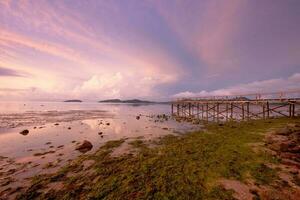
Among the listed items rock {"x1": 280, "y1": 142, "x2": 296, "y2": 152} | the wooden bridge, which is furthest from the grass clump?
the wooden bridge

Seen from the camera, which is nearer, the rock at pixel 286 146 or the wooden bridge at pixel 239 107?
the rock at pixel 286 146

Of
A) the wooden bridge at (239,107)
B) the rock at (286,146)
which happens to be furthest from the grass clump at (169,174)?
the wooden bridge at (239,107)

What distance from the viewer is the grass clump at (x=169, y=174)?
7277mm

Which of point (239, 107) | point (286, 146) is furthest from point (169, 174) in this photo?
point (239, 107)

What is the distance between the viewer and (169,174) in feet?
29.3

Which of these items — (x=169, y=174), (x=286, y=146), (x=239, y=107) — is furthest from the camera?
(x=239, y=107)

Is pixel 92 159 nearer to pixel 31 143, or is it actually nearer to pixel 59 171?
pixel 59 171

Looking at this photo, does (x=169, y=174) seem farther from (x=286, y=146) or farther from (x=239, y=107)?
(x=239, y=107)

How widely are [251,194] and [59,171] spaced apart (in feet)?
35.1

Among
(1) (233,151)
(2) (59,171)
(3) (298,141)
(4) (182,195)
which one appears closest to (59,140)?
(2) (59,171)

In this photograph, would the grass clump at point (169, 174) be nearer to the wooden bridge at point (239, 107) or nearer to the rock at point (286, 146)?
the rock at point (286, 146)

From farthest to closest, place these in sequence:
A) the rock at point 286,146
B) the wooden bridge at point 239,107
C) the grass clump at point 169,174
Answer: the wooden bridge at point 239,107
the rock at point 286,146
the grass clump at point 169,174

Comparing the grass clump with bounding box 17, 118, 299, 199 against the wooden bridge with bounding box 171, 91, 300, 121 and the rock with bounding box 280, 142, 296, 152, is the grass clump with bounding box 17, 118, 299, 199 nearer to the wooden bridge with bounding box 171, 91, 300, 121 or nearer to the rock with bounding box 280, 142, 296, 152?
the rock with bounding box 280, 142, 296, 152

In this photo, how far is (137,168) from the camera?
10062mm
